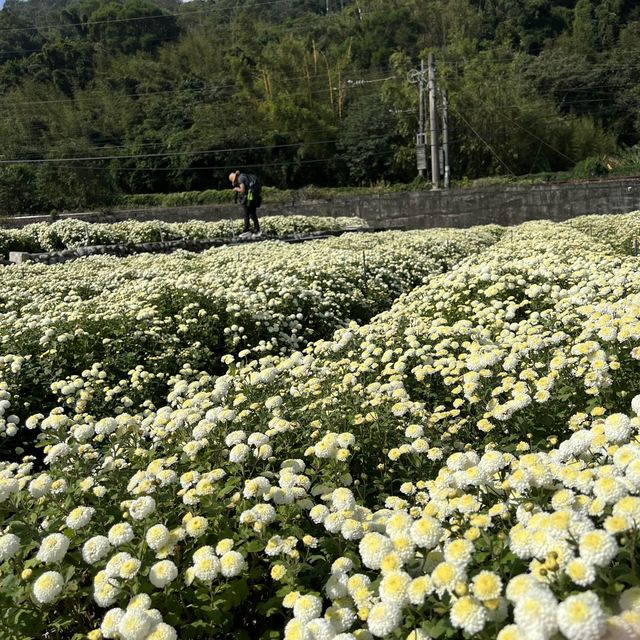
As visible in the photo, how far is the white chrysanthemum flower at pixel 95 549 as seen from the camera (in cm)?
180

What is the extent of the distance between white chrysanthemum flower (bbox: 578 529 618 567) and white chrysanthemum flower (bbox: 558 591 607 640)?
0.12m

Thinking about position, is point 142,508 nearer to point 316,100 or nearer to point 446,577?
point 446,577

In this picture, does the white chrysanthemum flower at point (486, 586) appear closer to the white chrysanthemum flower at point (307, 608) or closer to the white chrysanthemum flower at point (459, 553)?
the white chrysanthemum flower at point (459, 553)

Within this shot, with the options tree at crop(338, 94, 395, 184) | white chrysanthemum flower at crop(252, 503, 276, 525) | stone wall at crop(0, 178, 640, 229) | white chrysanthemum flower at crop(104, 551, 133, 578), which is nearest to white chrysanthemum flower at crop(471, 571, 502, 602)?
white chrysanthemum flower at crop(252, 503, 276, 525)

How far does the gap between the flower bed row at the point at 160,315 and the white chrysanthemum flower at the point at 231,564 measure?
2175 mm

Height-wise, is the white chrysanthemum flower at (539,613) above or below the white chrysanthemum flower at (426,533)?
above

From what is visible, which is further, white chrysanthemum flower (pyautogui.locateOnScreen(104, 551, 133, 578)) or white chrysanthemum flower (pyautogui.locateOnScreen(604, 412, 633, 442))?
white chrysanthemum flower (pyautogui.locateOnScreen(604, 412, 633, 442))

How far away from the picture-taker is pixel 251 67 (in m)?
51.7

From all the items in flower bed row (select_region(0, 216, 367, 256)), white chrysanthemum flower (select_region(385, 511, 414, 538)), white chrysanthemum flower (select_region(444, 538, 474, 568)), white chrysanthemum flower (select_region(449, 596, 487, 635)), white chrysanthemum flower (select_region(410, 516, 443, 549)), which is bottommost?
flower bed row (select_region(0, 216, 367, 256))

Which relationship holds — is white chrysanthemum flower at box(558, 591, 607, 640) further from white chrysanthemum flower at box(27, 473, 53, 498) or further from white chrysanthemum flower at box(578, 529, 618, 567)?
white chrysanthemum flower at box(27, 473, 53, 498)

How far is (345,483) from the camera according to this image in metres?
2.28

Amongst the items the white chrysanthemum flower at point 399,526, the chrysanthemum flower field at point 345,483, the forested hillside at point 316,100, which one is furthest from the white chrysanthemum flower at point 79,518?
the forested hillside at point 316,100

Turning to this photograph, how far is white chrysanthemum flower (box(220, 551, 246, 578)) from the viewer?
5.44 feet

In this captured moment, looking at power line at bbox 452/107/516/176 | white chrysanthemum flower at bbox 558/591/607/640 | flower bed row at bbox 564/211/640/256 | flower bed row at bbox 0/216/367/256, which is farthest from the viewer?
power line at bbox 452/107/516/176
